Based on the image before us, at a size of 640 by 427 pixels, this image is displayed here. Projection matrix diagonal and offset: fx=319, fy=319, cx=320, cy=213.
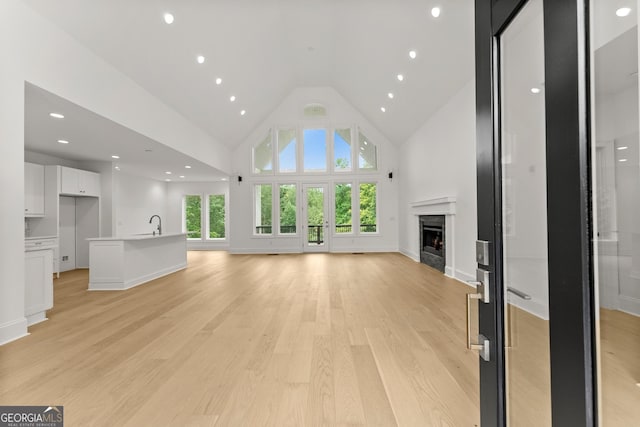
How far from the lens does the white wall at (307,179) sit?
32.1 ft


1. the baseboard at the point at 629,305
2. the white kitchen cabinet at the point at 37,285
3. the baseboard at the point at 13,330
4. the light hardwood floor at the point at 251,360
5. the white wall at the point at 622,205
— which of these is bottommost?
the light hardwood floor at the point at 251,360

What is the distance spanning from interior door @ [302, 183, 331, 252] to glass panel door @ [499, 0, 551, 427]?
889cm

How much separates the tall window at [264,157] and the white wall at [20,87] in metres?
5.70

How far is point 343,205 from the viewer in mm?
9938

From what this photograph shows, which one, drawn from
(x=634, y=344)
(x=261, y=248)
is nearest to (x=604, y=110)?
(x=634, y=344)

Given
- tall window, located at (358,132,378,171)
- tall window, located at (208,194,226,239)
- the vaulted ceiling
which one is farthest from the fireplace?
tall window, located at (208,194,226,239)

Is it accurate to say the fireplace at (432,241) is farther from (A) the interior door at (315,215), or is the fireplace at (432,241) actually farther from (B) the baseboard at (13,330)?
(B) the baseboard at (13,330)

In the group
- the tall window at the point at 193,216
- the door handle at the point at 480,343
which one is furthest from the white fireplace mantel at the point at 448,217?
the tall window at the point at 193,216

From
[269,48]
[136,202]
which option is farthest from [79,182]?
[269,48]

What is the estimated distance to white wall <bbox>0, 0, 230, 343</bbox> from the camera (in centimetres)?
272

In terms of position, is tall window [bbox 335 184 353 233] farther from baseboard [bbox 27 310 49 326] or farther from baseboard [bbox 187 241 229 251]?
baseboard [bbox 27 310 49 326]

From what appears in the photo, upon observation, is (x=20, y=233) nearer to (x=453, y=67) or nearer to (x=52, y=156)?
(x=52, y=156)

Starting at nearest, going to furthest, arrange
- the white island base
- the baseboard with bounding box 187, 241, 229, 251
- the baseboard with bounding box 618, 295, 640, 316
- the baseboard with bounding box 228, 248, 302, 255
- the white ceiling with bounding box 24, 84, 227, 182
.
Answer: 1. the baseboard with bounding box 618, 295, 640, 316
2. the white ceiling with bounding box 24, 84, 227, 182
3. the white island base
4. the baseboard with bounding box 228, 248, 302, 255
5. the baseboard with bounding box 187, 241, 229, 251

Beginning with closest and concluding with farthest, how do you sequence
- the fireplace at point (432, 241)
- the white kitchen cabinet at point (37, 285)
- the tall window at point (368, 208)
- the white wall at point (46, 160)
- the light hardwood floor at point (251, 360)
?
1. the light hardwood floor at point (251, 360)
2. the white kitchen cabinet at point (37, 285)
3. the white wall at point (46, 160)
4. the fireplace at point (432, 241)
5. the tall window at point (368, 208)
